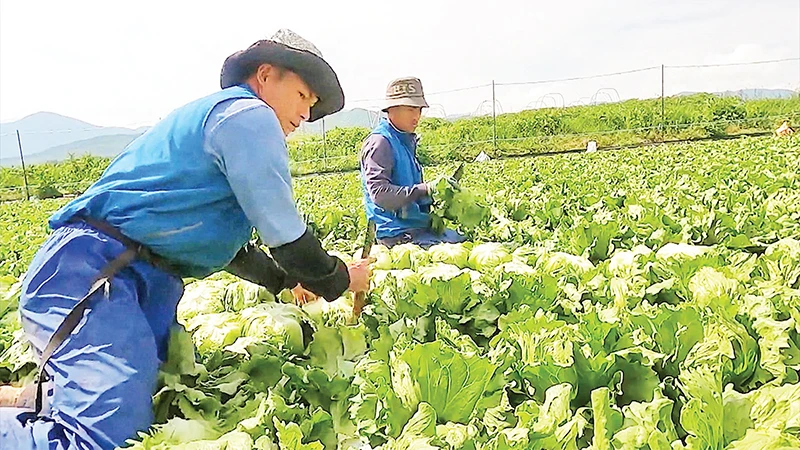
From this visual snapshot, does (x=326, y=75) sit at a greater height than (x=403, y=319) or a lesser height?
greater

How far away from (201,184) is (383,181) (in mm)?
2699

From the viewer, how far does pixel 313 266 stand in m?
2.76

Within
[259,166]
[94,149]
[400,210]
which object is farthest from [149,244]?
[94,149]

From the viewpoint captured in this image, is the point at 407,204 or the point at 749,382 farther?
the point at 407,204

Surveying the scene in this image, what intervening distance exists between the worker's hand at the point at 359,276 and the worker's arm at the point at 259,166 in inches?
22.5

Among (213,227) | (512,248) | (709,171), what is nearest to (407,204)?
(512,248)

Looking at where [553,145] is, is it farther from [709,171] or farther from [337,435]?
[337,435]

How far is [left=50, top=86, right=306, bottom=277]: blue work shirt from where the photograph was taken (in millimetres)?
2477

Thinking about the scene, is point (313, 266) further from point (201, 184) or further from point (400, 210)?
point (400, 210)

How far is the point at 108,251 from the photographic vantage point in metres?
2.59

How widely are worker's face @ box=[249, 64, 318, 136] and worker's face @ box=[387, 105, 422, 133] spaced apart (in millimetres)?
2484

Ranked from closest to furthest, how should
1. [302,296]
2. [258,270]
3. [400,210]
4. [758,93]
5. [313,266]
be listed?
[313,266] → [258,270] → [302,296] → [400,210] → [758,93]

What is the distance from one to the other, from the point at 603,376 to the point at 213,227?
4.75 feet

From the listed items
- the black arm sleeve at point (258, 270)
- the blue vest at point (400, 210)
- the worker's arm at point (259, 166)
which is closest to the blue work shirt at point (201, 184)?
the worker's arm at point (259, 166)
